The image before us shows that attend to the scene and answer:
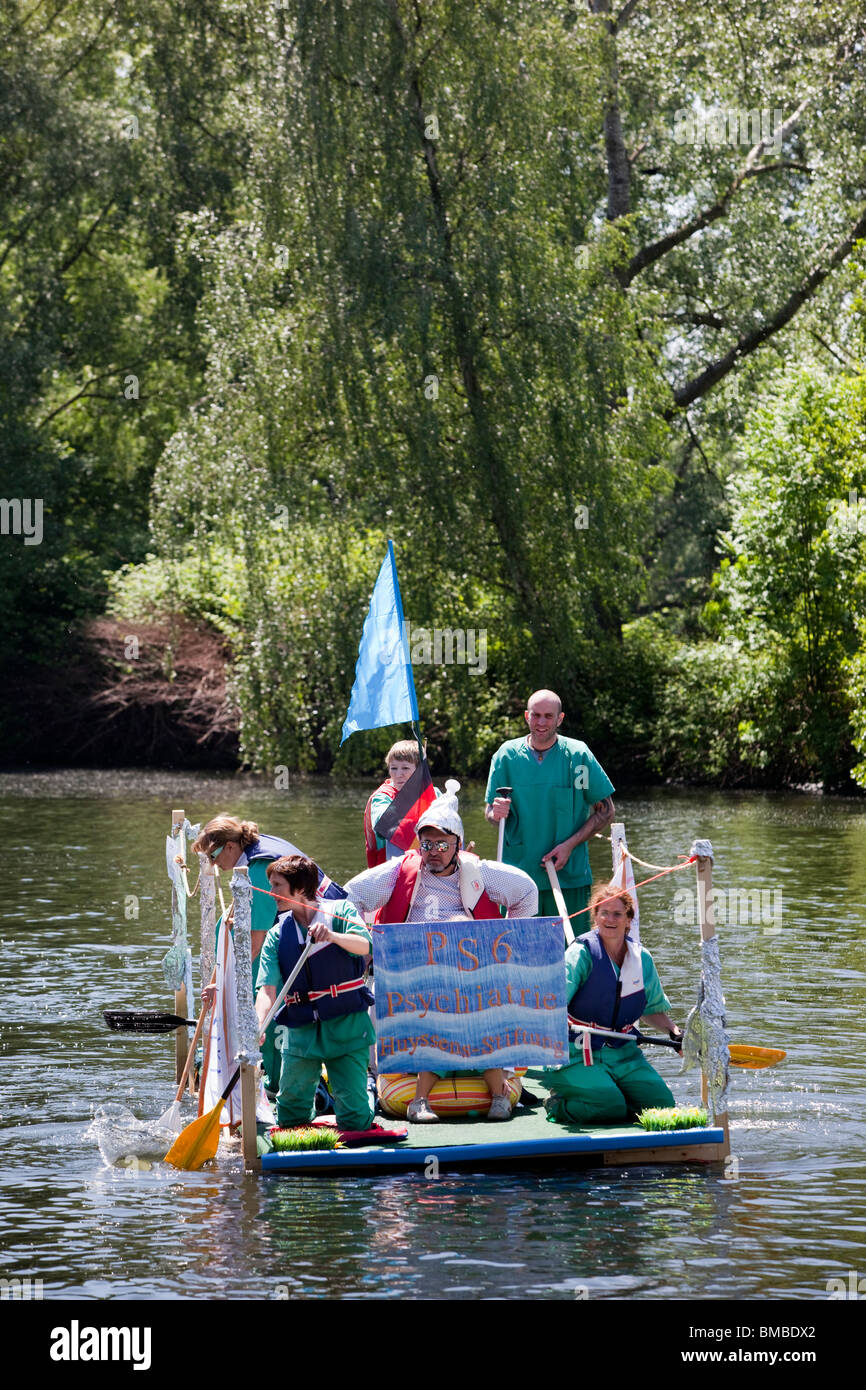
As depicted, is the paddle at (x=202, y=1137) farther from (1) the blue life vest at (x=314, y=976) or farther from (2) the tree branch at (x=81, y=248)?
(2) the tree branch at (x=81, y=248)

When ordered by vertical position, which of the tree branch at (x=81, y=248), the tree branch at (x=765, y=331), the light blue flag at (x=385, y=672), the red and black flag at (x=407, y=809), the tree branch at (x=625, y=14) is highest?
the tree branch at (x=625, y=14)

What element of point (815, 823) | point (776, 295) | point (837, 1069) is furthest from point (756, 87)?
point (837, 1069)

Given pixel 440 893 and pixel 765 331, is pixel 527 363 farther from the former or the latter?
pixel 440 893

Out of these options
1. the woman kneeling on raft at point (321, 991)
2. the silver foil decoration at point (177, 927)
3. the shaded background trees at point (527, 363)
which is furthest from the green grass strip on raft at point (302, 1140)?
the shaded background trees at point (527, 363)

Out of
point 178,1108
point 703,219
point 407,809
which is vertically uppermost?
point 703,219

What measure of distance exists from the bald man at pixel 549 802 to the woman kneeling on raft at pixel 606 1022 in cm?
159

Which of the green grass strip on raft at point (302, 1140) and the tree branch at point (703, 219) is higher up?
the tree branch at point (703, 219)

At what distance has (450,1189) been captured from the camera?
30.1 ft

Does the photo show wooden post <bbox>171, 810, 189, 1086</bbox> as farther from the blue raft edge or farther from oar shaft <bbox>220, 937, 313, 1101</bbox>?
the blue raft edge

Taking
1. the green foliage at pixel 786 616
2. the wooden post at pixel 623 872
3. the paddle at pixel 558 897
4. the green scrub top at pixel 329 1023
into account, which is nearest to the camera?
the green scrub top at pixel 329 1023

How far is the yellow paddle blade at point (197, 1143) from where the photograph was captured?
31.5ft

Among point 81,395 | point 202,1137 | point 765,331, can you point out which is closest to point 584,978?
point 202,1137

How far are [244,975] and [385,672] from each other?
9.06ft

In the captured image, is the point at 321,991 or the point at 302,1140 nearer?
the point at 302,1140
